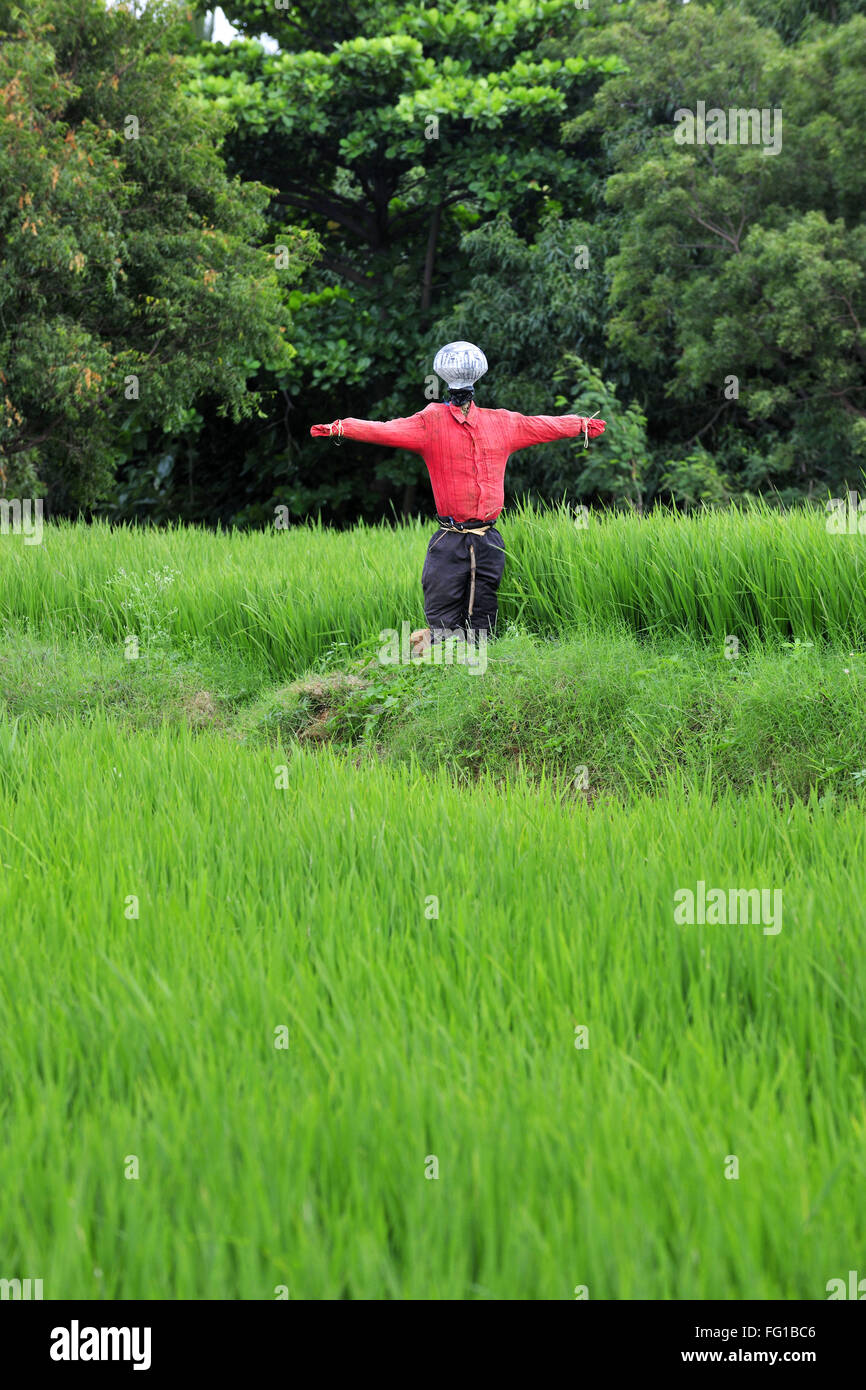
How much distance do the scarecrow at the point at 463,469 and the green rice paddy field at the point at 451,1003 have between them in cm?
74

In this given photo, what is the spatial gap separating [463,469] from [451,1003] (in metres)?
4.07

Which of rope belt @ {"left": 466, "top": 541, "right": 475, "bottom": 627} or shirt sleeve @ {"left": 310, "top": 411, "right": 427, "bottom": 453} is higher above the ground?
shirt sleeve @ {"left": 310, "top": 411, "right": 427, "bottom": 453}

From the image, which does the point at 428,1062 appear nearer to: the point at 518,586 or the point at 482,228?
the point at 518,586

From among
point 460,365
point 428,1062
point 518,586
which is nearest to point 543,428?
point 460,365

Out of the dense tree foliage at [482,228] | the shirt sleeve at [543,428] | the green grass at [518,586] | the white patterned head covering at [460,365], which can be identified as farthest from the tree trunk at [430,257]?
the white patterned head covering at [460,365]

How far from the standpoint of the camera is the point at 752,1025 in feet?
7.38

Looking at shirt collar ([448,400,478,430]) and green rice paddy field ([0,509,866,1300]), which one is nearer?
green rice paddy field ([0,509,866,1300])

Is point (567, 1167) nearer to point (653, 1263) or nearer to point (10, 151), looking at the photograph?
point (653, 1263)

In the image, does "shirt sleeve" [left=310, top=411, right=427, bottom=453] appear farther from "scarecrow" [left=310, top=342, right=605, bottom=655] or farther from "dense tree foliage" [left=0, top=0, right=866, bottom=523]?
"dense tree foliage" [left=0, top=0, right=866, bottom=523]

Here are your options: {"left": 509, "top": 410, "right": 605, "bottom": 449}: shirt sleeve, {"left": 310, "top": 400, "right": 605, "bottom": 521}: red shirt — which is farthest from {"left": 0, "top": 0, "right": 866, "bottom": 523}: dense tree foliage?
{"left": 310, "top": 400, "right": 605, "bottom": 521}: red shirt

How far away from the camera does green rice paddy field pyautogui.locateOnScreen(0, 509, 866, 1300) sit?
170cm

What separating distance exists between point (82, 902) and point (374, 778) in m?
1.53

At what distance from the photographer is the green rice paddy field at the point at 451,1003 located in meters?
1.70

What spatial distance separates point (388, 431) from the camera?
5895mm
